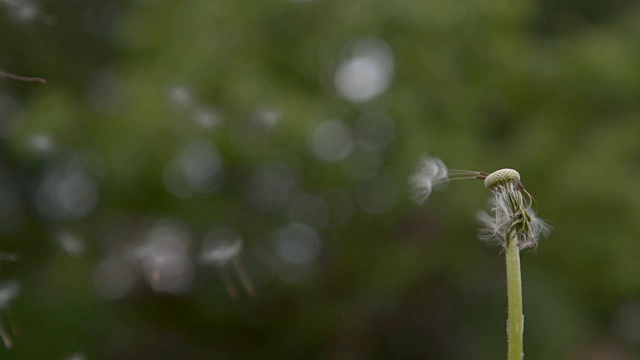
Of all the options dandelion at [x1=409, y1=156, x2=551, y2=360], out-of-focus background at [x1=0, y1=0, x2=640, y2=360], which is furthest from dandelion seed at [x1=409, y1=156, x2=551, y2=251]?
out-of-focus background at [x1=0, y1=0, x2=640, y2=360]

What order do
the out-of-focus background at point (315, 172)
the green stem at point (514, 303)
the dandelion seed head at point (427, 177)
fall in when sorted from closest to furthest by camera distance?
1. the green stem at point (514, 303)
2. the dandelion seed head at point (427, 177)
3. the out-of-focus background at point (315, 172)

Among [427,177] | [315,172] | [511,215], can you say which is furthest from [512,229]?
[315,172]

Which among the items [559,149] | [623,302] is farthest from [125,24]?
[623,302]

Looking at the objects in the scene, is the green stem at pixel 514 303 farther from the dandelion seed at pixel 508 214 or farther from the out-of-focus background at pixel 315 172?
the out-of-focus background at pixel 315 172

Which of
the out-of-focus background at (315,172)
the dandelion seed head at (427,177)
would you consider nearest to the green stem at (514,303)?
the dandelion seed head at (427,177)

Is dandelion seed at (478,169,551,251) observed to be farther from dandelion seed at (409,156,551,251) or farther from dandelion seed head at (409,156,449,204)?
dandelion seed head at (409,156,449,204)

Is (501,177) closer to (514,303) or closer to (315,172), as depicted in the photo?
(514,303)

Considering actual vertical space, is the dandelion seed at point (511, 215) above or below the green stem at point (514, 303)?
above
